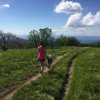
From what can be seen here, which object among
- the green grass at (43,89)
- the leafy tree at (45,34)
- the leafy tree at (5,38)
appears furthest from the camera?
the leafy tree at (45,34)

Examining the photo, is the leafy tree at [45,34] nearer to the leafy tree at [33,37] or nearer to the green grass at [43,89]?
the leafy tree at [33,37]

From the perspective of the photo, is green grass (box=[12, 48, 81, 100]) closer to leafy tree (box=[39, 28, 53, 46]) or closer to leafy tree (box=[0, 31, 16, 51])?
leafy tree (box=[0, 31, 16, 51])

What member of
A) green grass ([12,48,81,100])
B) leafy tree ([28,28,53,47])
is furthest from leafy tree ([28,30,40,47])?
green grass ([12,48,81,100])

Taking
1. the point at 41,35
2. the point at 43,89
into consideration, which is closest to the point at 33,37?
the point at 41,35

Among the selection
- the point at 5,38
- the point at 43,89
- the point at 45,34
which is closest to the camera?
the point at 43,89

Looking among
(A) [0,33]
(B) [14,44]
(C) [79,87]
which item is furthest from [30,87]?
(B) [14,44]

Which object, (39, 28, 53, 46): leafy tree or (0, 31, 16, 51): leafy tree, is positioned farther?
(39, 28, 53, 46): leafy tree

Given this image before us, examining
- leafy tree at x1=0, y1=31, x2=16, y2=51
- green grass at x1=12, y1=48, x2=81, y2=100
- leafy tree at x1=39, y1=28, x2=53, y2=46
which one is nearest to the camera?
green grass at x1=12, y1=48, x2=81, y2=100

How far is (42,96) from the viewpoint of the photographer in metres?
16.7

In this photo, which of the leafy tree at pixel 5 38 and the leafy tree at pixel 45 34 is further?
the leafy tree at pixel 45 34

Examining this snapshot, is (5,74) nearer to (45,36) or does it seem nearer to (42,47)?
(42,47)

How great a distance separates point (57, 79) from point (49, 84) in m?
2.05

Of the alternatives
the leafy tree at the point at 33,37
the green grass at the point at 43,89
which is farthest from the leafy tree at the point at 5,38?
the green grass at the point at 43,89

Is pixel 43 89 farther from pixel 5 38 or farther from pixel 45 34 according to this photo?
pixel 45 34
